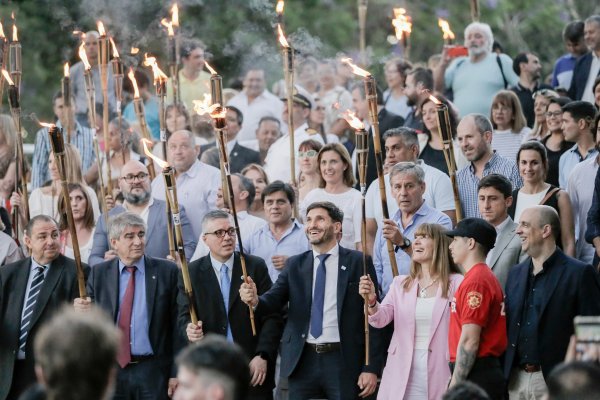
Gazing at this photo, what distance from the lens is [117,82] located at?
1341 cm

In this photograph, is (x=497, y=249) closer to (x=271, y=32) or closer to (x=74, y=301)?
(x=74, y=301)

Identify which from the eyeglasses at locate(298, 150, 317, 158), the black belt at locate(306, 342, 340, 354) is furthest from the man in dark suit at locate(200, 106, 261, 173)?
the black belt at locate(306, 342, 340, 354)

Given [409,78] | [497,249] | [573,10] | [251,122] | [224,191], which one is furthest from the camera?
[573,10]

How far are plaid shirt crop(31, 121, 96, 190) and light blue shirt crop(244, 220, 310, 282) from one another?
337 cm

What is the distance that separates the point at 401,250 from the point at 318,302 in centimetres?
86

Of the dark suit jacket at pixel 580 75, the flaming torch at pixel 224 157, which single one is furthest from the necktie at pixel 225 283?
the dark suit jacket at pixel 580 75

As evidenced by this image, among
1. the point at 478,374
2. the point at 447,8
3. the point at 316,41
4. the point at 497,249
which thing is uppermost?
the point at 447,8

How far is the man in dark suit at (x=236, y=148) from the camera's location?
48.9 ft

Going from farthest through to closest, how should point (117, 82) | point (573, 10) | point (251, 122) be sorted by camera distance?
point (573, 10) → point (251, 122) → point (117, 82)

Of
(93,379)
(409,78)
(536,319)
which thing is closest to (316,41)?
(409,78)

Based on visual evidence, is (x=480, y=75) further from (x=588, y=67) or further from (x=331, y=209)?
(x=331, y=209)

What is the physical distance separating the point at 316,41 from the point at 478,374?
1008 cm

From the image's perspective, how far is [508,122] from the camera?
13648 mm

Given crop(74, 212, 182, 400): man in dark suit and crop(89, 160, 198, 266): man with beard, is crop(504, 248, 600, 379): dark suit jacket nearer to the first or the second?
crop(74, 212, 182, 400): man in dark suit
